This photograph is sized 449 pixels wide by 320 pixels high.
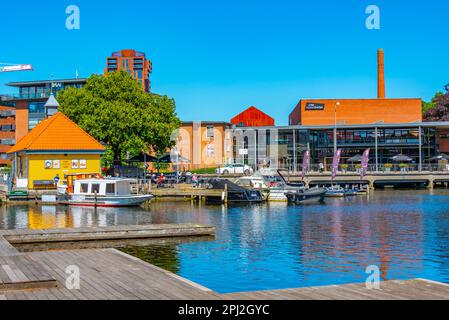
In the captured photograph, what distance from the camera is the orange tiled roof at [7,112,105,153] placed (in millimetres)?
63281

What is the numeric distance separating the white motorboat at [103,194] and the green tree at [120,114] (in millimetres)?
17201

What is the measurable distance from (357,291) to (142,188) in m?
50.6

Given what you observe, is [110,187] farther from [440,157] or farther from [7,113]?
[7,113]

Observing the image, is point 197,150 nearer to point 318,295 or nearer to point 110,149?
point 110,149

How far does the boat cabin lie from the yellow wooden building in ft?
22.5

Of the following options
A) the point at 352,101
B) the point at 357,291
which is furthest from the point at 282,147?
the point at 357,291

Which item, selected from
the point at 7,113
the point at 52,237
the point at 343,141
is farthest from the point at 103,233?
the point at 7,113

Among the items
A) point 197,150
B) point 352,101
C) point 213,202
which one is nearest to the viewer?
point 213,202

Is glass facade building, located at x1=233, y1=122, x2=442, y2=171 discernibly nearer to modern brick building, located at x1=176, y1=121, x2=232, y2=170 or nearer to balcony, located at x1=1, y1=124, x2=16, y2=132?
modern brick building, located at x1=176, y1=121, x2=232, y2=170

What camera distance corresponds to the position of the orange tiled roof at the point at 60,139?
208ft

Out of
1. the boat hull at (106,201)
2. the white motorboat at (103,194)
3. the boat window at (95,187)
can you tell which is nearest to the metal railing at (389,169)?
the boat hull at (106,201)

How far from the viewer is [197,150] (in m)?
108
